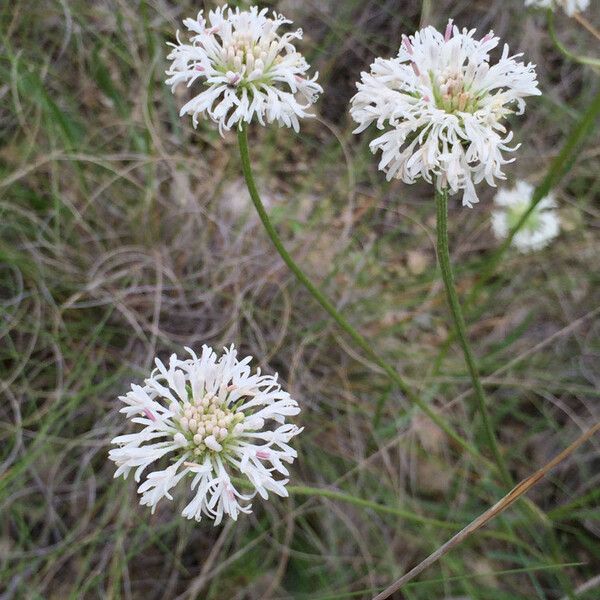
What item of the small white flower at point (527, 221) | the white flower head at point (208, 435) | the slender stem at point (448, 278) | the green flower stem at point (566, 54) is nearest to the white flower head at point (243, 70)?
the slender stem at point (448, 278)

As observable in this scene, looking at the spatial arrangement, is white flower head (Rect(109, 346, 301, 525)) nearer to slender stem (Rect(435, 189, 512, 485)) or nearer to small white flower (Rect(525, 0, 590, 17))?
slender stem (Rect(435, 189, 512, 485))

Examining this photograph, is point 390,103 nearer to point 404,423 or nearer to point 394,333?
point 404,423

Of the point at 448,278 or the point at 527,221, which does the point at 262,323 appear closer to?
the point at 527,221

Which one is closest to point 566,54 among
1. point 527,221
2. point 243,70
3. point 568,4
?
point 568,4

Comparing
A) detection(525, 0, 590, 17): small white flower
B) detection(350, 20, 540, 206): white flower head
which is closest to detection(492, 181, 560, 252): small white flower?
detection(525, 0, 590, 17): small white flower

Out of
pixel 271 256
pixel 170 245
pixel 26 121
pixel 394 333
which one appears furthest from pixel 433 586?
pixel 26 121

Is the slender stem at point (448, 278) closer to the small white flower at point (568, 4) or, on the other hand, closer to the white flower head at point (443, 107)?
the white flower head at point (443, 107)
